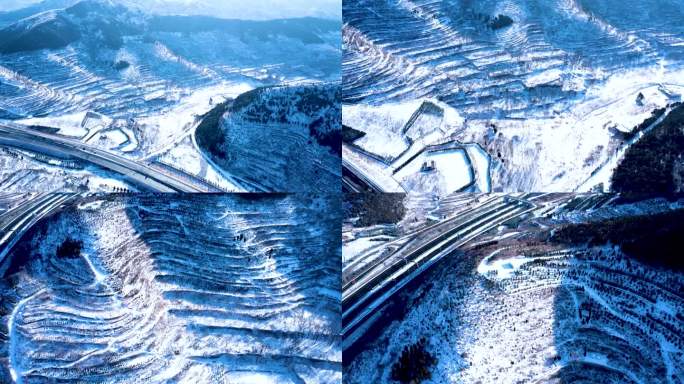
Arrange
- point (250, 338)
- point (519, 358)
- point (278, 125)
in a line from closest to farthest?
point (519, 358) → point (250, 338) → point (278, 125)

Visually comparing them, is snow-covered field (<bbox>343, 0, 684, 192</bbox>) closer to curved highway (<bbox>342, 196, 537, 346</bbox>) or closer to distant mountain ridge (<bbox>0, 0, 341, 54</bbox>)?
curved highway (<bbox>342, 196, 537, 346</bbox>)

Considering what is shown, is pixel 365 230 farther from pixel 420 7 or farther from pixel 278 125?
pixel 420 7

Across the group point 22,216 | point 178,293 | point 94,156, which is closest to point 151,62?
point 94,156

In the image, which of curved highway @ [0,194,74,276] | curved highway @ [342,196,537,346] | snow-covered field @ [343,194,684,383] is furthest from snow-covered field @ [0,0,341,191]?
snow-covered field @ [343,194,684,383]

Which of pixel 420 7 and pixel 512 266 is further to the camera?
pixel 420 7

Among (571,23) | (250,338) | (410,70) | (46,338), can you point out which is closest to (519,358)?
(250,338)

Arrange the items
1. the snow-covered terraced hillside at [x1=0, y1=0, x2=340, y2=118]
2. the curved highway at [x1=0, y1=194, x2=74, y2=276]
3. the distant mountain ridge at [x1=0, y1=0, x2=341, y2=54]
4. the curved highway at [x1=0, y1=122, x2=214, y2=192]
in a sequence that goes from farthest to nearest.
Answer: the distant mountain ridge at [x1=0, y1=0, x2=341, y2=54] < the snow-covered terraced hillside at [x1=0, y1=0, x2=340, y2=118] < the curved highway at [x1=0, y1=122, x2=214, y2=192] < the curved highway at [x1=0, y1=194, x2=74, y2=276]

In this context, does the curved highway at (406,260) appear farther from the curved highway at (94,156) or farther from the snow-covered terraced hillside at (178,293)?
the curved highway at (94,156)

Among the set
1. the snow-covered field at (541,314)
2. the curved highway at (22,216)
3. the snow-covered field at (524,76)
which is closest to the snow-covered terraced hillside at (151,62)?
the snow-covered field at (524,76)
